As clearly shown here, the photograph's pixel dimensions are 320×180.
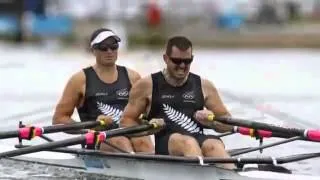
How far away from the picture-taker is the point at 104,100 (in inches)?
423

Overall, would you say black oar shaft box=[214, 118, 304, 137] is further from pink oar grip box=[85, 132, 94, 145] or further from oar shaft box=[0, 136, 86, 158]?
oar shaft box=[0, 136, 86, 158]

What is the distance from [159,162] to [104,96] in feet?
4.67

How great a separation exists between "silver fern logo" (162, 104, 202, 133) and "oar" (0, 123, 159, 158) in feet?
0.76

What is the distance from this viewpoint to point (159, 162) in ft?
31.6

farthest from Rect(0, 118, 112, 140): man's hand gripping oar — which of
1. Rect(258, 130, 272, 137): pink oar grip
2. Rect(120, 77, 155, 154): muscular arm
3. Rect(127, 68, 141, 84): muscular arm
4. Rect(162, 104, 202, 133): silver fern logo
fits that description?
Rect(258, 130, 272, 137): pink oar grip

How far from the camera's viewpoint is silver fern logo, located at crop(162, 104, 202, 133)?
381 inches

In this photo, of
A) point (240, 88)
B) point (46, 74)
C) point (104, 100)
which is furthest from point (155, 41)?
point (104, 100)

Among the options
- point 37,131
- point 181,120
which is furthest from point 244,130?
point 37,131

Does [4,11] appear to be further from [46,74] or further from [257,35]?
[46,74]

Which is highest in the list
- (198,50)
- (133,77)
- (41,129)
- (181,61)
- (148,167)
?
(181,61)

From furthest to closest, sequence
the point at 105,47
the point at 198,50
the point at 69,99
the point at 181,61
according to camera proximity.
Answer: the point at 198,50
the point at 69,99
the point at 105,47
the point at 181,61

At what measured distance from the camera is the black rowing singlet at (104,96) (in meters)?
10.7

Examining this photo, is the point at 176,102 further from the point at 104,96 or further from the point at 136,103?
the point at 104,96

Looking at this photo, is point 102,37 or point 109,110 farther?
point 109,110
